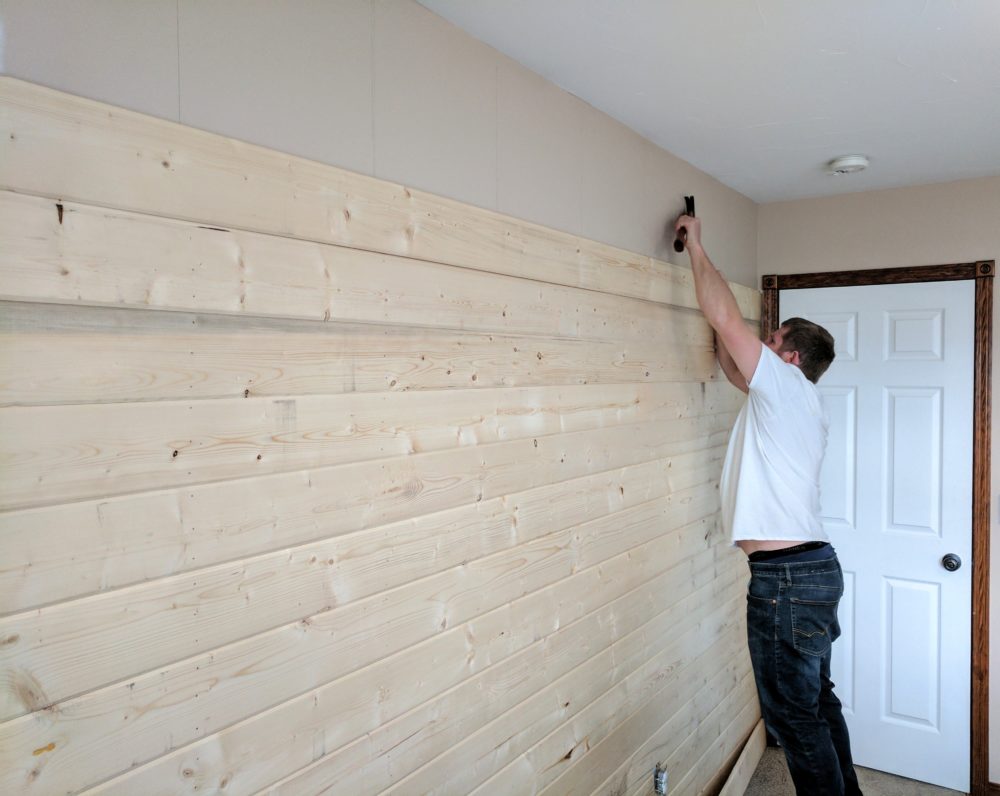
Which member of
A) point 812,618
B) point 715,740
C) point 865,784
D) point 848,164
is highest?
point 848,164

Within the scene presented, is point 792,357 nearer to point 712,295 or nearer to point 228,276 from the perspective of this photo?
point 712,295

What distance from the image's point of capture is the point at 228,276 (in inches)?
45.6

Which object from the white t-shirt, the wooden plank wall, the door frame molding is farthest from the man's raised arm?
the door frame molding

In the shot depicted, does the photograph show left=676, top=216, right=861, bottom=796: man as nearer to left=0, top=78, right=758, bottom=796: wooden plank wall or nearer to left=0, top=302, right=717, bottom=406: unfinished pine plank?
left=0, top=78, right=758, bottom=796: wooden plank wall

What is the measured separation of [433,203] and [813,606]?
1.90 metres

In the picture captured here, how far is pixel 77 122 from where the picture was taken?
97 cm

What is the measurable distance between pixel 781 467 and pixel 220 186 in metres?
2.04

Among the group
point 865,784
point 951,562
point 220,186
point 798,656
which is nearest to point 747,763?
point 865,784

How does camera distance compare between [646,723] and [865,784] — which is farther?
[865,784]

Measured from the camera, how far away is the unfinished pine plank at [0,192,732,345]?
942mm

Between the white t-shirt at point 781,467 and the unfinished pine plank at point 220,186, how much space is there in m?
1.11

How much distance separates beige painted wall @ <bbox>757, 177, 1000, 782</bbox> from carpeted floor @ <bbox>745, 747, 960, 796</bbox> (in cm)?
28

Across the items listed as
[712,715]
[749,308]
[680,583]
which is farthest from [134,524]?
[749,308]

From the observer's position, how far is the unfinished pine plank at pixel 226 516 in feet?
3.12
